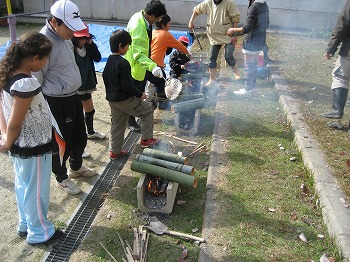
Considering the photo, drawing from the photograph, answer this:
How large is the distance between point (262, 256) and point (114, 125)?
263cm

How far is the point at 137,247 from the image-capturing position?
3.34 meters

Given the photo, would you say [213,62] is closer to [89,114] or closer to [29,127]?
[89,114]

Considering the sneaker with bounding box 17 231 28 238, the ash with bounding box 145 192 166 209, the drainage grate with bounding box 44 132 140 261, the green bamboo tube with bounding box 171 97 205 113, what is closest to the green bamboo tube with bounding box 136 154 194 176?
the ash with bounding box 145 192 166 209

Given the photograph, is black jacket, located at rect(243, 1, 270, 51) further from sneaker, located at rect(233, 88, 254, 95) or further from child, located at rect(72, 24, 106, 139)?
child, located at rect(72, 24, 106, 139)

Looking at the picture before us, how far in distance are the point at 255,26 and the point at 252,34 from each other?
16 cm

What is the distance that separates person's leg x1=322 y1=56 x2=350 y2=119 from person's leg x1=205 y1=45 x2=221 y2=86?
8.14 feet

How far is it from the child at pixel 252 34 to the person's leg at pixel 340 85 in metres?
1.69

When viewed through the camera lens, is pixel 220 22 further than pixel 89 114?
Yes

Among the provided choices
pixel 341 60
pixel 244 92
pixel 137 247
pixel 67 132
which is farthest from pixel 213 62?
pixel 137 247

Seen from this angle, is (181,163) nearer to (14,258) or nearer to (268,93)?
(14,258)

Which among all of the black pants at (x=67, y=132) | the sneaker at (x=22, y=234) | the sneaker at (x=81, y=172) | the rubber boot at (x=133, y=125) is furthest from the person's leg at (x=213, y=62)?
the sneaker at (x=22, y=234)

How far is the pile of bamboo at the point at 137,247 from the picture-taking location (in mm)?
3240

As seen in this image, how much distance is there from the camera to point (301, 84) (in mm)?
7281

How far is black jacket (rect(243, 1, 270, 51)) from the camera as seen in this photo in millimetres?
6434
